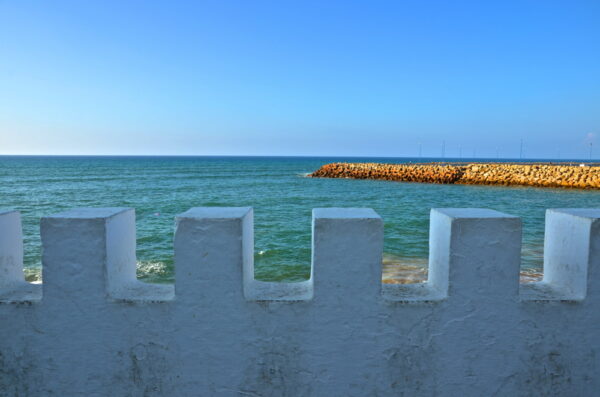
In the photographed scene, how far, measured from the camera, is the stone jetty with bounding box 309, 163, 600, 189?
116ft

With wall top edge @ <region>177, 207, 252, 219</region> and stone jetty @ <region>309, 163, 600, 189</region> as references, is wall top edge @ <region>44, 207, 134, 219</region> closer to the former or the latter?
wall top edge @ <region>177, 207, 252, 219</region>

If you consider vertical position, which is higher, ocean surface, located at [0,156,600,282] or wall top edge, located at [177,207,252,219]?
wall top edge, located at [177,207,252,219]

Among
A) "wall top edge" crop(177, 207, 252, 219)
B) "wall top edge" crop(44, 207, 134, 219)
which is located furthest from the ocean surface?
"wall top edge" crop(44, 207, 134, 219)

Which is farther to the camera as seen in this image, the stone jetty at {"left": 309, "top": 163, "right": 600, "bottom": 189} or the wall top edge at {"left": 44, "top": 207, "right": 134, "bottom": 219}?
the stone jetty at {"left": 309, "top": 163, "right": 600, "bottom": 189}

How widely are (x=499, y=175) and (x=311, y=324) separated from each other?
4437 centimetres

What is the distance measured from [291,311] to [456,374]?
984 millimetres

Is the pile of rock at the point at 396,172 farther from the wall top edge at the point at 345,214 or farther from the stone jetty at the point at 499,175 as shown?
the wall top edge at the point at 345,214

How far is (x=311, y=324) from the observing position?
6.61 feet

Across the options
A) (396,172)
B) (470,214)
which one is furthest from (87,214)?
(396,172)

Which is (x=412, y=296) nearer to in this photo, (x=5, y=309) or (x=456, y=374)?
(x=456, y=374)

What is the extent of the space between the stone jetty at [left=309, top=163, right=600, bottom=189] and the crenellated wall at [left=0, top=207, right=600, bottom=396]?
40.3 meters

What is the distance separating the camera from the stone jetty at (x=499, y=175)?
35469mm

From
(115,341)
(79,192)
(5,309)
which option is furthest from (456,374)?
(79,192)

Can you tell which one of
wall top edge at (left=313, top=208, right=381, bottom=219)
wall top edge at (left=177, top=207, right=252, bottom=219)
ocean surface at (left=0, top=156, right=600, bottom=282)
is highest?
wall top edge at (left=313, top=208, right=381, bottom=219)
